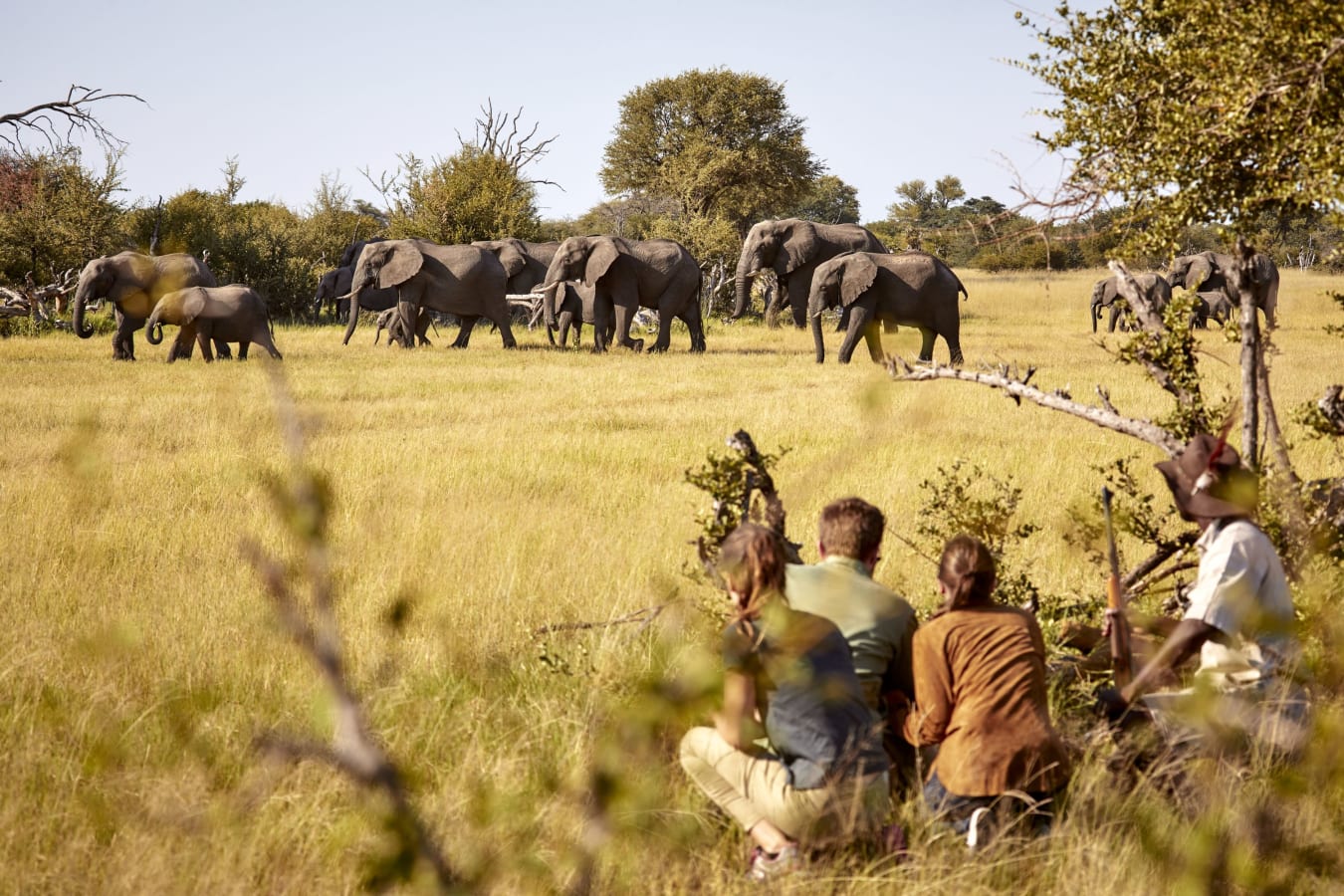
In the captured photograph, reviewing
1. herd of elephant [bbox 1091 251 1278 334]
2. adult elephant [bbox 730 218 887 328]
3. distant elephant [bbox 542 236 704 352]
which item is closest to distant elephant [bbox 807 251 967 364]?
distant elephant [bbox 542 236 704 352]

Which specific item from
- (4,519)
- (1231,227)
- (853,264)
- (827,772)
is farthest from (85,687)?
(853,264)

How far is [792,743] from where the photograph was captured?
3867 mm

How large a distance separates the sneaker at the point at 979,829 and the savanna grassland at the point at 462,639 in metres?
Answer: 0.07

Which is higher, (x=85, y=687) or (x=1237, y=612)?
(x=1237, y=612)

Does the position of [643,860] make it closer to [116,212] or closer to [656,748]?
[656,748]

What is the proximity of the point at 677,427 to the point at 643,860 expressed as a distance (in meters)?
10.5

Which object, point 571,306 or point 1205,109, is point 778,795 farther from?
point 571,306

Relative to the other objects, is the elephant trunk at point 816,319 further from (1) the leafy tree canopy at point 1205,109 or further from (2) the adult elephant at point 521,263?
(1) the leafy tree canopy at point 1205,109

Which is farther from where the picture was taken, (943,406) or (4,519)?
(943,406)

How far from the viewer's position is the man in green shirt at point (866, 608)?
422cm

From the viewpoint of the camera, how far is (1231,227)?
6.25 m

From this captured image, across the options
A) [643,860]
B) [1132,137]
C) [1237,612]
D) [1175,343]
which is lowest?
[643,860]

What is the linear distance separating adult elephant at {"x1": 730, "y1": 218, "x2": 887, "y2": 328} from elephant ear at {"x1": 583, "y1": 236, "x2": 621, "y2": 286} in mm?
4165

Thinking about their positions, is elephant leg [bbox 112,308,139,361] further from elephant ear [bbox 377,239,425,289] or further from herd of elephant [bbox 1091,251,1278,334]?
herd of elephant [bbox 1091,251,1278,334]
